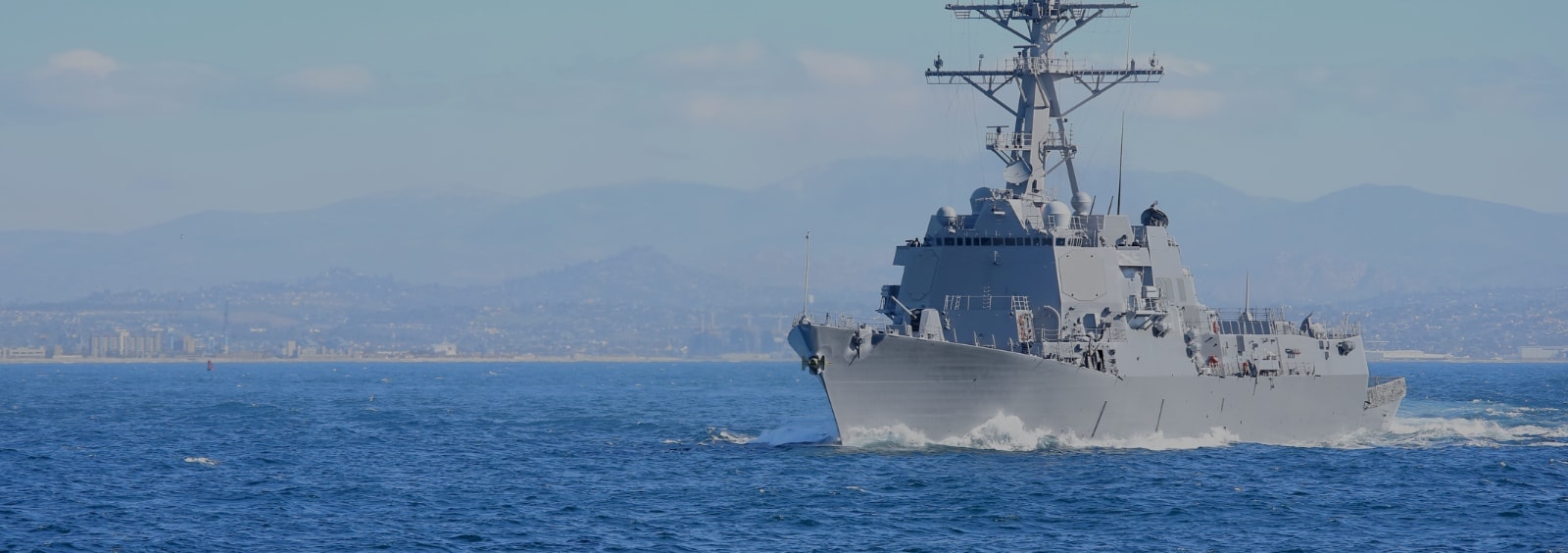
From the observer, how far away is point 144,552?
86.1 feet

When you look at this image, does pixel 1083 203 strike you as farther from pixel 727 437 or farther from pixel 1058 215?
pixel 727 437

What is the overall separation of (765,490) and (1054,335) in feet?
27.2

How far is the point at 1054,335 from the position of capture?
3738cm

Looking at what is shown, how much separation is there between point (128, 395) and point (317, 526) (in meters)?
55.9

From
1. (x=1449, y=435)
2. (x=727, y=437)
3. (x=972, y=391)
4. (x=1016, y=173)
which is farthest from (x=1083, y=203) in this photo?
(x=1449, y=435)

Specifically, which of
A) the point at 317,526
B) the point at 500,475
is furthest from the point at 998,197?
the point at 317,526

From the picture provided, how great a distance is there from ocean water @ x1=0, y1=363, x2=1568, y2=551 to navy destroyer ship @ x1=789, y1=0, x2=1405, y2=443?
0.80 metres

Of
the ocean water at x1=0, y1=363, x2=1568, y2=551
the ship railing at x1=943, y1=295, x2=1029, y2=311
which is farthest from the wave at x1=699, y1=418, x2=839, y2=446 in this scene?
the ship railing at x1=943, y1=295, x2=1029, y2=311

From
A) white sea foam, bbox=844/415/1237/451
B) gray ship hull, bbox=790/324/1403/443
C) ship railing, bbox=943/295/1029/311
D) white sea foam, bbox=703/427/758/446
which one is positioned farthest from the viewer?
white sea foam, bbox=703/427/758/446

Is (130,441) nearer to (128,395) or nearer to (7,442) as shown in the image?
(7,442)

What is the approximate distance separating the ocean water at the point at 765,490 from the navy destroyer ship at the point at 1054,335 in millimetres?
801

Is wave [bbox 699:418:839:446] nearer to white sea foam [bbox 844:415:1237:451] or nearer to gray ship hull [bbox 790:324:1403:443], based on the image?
white sea foam [bbox 844:415:1237:451]

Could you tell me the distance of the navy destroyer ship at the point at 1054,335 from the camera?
35625mm

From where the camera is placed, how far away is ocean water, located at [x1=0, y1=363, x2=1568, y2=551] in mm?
27469
